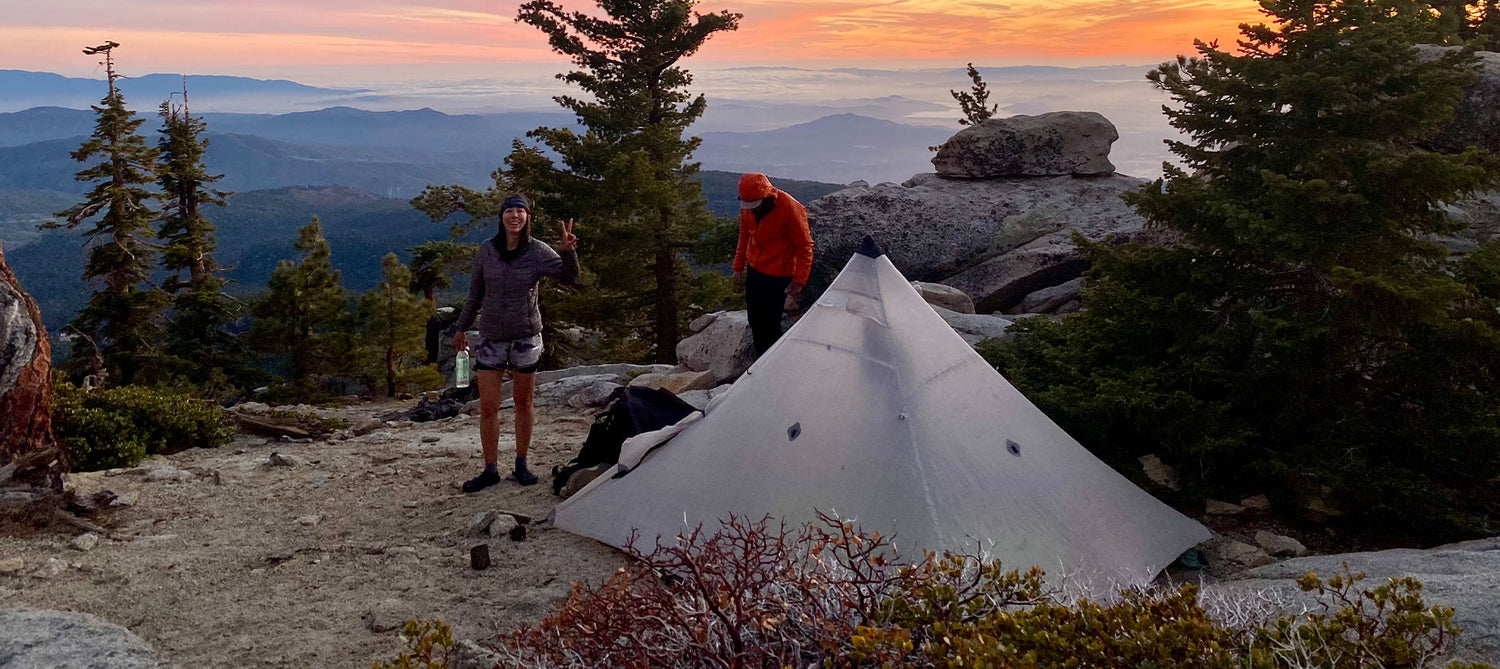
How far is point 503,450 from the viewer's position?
10.3 metres

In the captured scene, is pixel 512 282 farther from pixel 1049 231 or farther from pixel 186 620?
pixel 1049 231

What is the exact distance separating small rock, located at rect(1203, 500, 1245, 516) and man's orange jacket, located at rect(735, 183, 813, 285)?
401cm

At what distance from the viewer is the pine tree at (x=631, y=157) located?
71.9 ft

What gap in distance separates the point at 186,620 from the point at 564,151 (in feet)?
58.3

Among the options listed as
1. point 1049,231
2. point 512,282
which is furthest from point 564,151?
point 512,282

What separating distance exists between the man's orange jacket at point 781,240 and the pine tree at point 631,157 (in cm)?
1275

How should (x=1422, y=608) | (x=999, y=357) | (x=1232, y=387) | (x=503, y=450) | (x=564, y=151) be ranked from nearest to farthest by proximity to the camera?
(x=1422, y=608) → (x=1232, y=387) → (x=999, y=357) → (x=503, y=450) → (x=564, y=151)

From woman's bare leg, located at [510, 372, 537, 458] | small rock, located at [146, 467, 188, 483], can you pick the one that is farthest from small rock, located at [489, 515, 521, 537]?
small rock, located at [146, 467, 188, 483]

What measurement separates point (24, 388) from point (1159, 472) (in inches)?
374

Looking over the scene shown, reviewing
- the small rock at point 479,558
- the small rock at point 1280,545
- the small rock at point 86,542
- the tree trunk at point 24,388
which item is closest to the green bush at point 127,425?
the tree trunk at point 24,388

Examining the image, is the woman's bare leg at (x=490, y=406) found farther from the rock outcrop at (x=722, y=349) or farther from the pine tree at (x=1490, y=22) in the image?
the pine tree at (x=1490, y=22)

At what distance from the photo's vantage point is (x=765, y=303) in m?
9.17

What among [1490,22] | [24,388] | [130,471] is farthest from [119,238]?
[1490,22]

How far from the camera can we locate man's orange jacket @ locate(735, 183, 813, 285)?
8664mm
